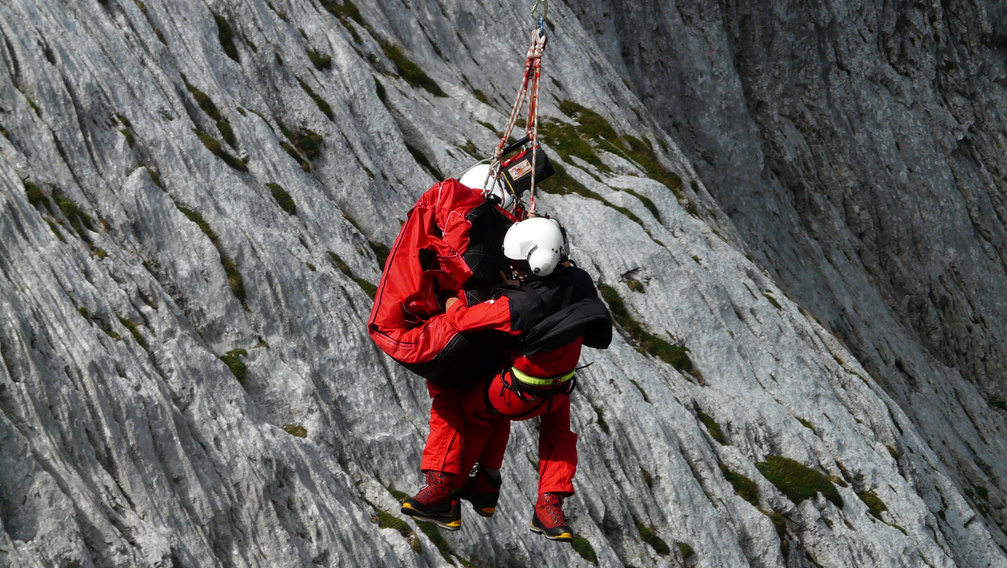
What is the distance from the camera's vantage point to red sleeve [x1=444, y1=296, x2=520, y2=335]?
1095 cm

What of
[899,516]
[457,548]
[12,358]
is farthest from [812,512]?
[12,358]

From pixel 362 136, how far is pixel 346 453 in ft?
34.2

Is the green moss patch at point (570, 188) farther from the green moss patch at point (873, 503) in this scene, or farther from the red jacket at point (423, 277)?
the red jacket at point (423, 277)

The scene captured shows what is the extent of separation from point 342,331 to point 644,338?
1050cm

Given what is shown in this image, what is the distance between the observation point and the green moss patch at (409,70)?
3256cm

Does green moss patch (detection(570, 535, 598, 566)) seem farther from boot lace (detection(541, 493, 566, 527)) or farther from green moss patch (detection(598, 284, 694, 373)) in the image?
boot lace (detection(541, 493, 566, 527))

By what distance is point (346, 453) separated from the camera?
2033 centimetres

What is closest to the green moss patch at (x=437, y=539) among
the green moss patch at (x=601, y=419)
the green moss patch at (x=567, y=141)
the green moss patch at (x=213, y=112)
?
the green moss patch at (x=601, y=419)

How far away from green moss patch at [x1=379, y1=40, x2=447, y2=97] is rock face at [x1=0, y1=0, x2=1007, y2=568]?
9 cm

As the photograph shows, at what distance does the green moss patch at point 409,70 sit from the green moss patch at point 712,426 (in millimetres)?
12900

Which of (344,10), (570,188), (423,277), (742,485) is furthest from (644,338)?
(423,277)

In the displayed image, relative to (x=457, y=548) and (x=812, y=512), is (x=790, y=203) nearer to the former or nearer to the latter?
(x=812, y=512)

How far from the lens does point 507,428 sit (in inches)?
508

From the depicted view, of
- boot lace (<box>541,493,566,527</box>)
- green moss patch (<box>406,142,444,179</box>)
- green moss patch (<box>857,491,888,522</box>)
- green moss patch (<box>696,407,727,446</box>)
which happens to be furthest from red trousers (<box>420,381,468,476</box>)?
green moss patch (<box>857,491,888,522</box>)
